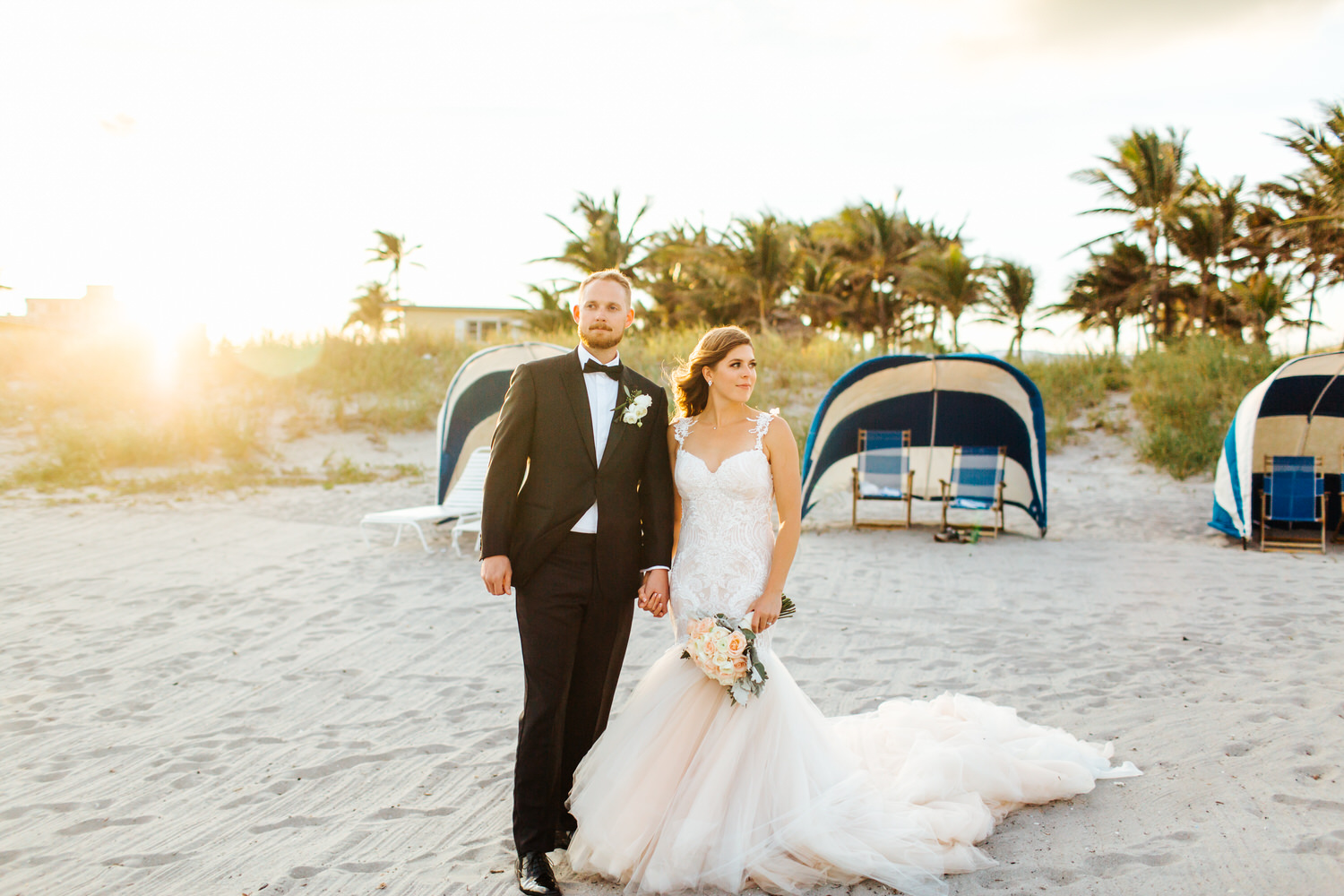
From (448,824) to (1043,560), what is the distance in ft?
25.2

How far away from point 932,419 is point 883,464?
3.16 feet

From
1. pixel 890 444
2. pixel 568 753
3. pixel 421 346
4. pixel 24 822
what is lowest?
pixel 24 822

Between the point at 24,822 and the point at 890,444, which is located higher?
the point at 890,444

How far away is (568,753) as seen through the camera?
3242 millimetres

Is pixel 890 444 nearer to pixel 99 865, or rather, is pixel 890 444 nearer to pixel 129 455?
pixel 99 865

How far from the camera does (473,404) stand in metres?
11.0

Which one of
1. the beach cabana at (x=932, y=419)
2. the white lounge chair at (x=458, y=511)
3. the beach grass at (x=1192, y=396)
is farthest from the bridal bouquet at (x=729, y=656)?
the beach grass at (x=1192, y=396)

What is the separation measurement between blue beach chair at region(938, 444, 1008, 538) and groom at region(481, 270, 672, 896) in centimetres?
858

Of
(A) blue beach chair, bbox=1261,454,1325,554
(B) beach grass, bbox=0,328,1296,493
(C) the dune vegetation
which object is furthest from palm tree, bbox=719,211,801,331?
(A) blue beach chair, bbox=1261,454,1325,554

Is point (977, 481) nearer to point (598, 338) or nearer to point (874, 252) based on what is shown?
point (598, 338)

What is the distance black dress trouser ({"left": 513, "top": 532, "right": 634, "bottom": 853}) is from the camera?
2980mm

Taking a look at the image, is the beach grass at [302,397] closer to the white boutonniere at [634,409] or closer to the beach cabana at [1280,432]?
the beach cabana at [1280,432]

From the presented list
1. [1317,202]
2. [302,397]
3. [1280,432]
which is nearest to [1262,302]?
[1317,202]

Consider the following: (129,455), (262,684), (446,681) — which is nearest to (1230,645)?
(446,681)
